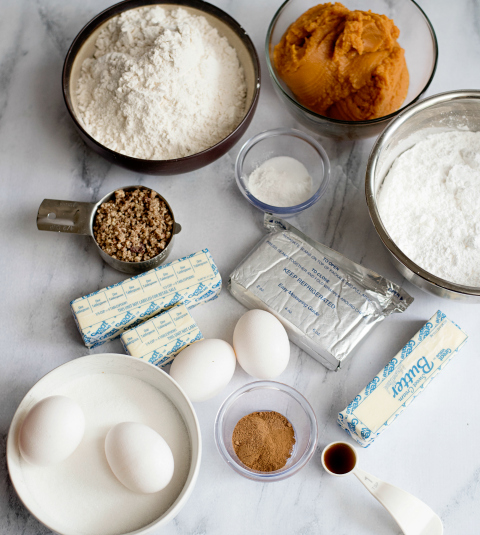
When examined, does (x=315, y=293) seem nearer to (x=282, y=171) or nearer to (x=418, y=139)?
(x=282, y=171)

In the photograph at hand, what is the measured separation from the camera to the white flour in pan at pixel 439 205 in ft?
3.94

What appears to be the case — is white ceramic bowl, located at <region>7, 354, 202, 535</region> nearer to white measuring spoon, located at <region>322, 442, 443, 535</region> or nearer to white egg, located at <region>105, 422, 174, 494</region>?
white egg, located at <region>105, 422, 174, 494</region>

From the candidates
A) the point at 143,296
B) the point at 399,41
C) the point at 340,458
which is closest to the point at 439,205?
the point at 399,41

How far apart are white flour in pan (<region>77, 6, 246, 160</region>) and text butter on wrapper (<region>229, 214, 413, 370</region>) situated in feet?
1.14

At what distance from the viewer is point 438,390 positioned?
49.8 inches

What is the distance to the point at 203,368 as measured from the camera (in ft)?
3.73

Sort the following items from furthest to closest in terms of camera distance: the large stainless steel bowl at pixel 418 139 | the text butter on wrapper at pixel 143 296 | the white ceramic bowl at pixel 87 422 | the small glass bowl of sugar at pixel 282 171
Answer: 1. the small glass bowl of sugar at pixel 282 171
2. the text butter on wrapper at pixel 143 296
3. the large stainless steel bowl at pixel 418 139
4. the white ceramic bowl at pixel 87 422

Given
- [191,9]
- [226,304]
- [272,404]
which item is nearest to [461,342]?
[272,404]

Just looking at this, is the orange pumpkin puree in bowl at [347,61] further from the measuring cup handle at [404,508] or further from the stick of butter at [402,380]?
the measuring cup handle at [404,508]

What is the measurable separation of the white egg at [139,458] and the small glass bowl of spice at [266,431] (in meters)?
0.19

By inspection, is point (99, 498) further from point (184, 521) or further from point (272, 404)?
point (272, 404)

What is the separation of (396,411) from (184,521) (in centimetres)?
55

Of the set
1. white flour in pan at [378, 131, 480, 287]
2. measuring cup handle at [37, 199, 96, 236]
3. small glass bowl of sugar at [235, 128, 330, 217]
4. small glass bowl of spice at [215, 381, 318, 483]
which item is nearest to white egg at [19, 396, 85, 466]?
small glass bowl of spice at [215, 381, 318, 483]

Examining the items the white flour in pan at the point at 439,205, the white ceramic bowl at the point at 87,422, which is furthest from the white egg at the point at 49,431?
the white flour in pan at the point at 439,205
